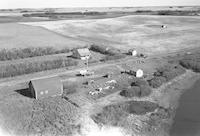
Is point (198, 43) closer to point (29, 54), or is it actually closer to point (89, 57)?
point (89, 57)

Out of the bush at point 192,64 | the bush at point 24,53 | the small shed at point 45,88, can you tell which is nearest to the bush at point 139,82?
the small shed at point 45,88

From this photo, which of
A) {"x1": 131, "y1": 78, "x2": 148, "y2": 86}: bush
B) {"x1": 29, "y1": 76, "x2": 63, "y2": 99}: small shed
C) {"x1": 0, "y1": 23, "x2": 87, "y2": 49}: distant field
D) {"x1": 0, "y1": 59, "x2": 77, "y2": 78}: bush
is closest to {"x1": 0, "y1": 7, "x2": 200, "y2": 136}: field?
{"x1": 0, "y1": 59, "x2": 77, "y2": 78}: bush

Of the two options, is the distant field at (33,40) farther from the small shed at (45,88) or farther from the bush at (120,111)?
the bush at (120,111)

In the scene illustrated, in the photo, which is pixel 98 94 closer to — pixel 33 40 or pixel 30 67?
pixel 30 67

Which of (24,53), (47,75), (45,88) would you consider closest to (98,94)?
(45,88)

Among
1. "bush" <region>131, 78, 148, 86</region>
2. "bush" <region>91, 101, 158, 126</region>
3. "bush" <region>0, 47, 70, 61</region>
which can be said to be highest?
"bush" <region>0, 47, 70, 61</region>

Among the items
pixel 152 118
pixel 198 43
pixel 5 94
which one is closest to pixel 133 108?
pixel 152 118

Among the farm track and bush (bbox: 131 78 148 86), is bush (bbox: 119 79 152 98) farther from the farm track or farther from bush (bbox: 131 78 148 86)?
the farm track

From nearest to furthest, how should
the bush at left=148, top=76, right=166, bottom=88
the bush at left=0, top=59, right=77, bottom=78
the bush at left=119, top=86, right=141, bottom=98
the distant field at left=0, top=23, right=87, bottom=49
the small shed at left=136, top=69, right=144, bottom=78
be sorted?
the bush at left=119, top=86, right=141, bottom=98, the bush at left=148, top=76, right=166, bottom=88, the small shed at left=136, top=69, right=144, bottom=78, the bush at left=0, top=59, right=77, bottom=78, the distant field at left=0, top=23, right=87, bottom=49
